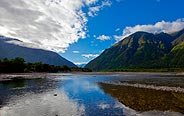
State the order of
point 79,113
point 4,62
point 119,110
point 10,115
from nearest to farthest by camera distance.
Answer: point 10,115, point 79,113, point 119,110, point 4,62

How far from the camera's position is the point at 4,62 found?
199750mm

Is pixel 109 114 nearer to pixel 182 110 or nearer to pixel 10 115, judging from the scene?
pixel 182 110

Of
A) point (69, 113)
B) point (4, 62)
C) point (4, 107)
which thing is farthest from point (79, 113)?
point (4, 62)

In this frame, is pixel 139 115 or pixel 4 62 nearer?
pixel 139 115

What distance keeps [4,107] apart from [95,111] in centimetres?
1474

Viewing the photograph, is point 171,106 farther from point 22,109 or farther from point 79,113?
point 22,109

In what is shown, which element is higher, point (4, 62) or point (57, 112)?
point (4, 62)

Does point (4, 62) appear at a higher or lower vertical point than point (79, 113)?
higher

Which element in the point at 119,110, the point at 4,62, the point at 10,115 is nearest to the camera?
the point at 10,115

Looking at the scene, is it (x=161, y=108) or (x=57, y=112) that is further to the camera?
(x=161, y=108)

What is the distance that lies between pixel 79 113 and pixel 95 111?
2.69 meters

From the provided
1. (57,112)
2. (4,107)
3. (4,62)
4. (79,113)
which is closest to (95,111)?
(79,113)

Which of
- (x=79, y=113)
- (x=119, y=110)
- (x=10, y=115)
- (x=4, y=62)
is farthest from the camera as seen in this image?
(x=4, y=62)

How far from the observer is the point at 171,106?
37.1m
